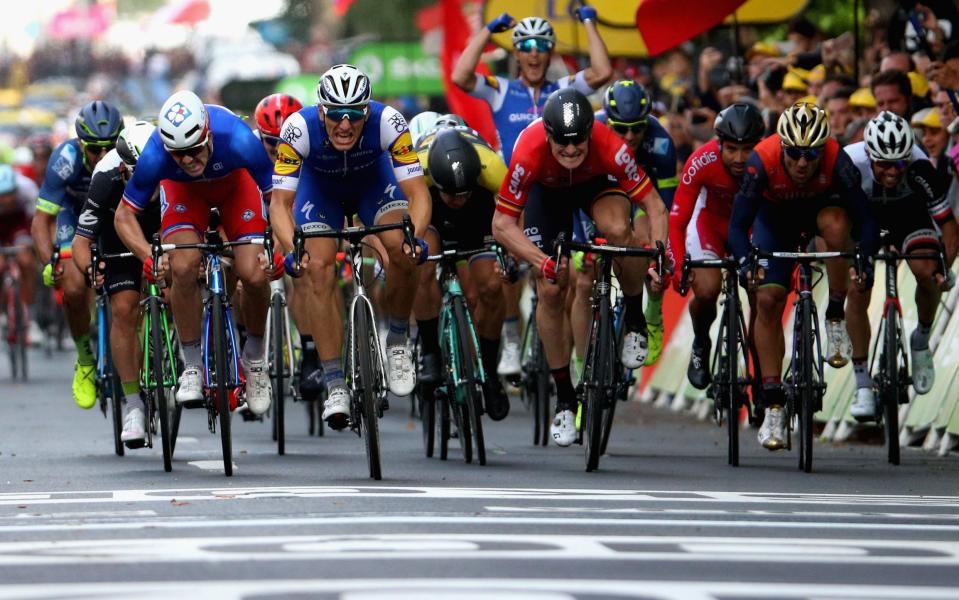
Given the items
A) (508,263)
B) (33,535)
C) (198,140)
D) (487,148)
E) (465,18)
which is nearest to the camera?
(33,535)

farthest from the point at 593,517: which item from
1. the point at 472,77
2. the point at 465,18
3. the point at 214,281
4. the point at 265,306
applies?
the point at 465,18

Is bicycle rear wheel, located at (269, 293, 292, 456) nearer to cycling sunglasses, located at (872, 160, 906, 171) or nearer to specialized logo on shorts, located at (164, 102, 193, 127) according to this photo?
specialized logo on shorts, located at (164, 102, 193, 127)

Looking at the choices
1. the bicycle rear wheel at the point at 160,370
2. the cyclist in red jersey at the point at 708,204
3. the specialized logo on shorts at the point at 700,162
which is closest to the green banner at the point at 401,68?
the cyclist in red jersey at the point at 708,204

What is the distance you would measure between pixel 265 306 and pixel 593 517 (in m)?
4.04

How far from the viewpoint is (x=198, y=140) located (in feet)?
37.2

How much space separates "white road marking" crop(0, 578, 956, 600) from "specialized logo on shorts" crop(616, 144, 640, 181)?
16.6 feet

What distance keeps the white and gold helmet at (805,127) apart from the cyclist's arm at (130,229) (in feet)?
11.7

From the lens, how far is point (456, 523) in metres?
8.61

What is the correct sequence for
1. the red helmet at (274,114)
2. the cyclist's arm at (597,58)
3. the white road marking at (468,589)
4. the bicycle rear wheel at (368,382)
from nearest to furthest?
the white road marking at (468,589), the bicycle rear wheel at (368,382), the red helmet at (274,114), the cyclist's arm at (597,58)

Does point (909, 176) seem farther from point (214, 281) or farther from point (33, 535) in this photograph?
point (33, 535)

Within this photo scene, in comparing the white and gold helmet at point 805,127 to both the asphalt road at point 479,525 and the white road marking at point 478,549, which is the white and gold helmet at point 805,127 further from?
the white road marking at point 478,549

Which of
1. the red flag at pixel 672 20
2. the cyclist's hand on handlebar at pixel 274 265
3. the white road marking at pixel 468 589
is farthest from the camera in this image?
the red flag at pixel 672 20

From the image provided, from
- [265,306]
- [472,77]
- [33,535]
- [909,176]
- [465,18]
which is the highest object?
[465,18]

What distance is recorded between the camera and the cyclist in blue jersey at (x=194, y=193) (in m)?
11.4
